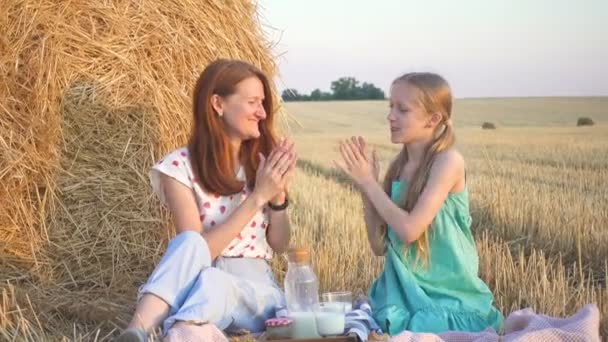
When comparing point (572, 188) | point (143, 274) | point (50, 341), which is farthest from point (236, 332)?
point (572, 188)

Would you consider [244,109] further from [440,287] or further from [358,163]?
[440,287]

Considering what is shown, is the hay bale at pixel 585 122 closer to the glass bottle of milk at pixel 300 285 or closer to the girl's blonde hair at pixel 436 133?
the girl's blonde hair at pixel 436 133

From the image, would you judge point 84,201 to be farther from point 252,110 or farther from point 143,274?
point 252,110

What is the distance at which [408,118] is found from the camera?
438 cm

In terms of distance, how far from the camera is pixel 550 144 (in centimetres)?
1395

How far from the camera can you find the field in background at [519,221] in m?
5.04

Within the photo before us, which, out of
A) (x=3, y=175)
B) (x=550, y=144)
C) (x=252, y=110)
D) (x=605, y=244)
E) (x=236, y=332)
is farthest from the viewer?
(x=550, y=144)

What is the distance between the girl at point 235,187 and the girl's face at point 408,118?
0.45m

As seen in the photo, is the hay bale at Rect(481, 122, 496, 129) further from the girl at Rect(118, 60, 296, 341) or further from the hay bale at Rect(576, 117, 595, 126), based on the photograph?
the girl at Rect(118, 60, 296, 341)

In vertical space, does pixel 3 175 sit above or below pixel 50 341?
above

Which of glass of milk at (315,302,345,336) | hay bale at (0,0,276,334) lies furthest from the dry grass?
glass of milk at (315,302,345,336)

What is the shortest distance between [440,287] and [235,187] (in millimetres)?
950

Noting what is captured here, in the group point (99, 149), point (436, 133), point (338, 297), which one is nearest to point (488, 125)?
point (99, 149)

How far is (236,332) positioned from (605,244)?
9.38 feet
